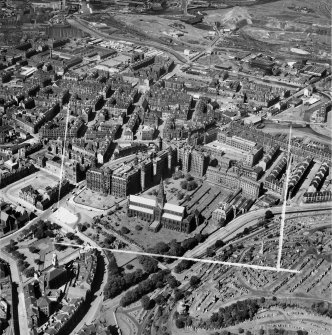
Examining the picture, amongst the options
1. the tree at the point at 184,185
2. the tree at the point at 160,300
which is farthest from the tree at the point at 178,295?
the tree at the point at 184,185

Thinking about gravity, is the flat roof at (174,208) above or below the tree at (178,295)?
above

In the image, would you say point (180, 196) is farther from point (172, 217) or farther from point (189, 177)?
point (172, 217)

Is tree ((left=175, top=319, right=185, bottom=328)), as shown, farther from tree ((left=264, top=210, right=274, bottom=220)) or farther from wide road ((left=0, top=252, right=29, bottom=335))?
tree ((left=264, top=210, right=274, bottom=220))

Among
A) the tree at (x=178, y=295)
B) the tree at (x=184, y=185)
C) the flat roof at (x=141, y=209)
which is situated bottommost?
the tree at (x=178, y=295)

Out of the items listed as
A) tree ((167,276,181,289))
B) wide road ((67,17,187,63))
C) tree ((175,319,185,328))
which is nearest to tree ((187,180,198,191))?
tree ((167,276,181,289))

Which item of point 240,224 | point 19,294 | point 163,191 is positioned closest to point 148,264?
point 163,191

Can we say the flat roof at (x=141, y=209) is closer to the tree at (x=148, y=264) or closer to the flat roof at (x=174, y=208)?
the flat roof at (x=174, y=208)

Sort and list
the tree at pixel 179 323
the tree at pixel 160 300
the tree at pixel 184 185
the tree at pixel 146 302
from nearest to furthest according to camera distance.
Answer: the tree at pixel 179 323 < the tree at pixel 146 302 < the tree at pixel 160 300 < the tree at pixel 184 185

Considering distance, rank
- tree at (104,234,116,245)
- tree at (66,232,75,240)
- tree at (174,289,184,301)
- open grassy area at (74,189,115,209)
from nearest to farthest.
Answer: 1. tree at (174,289,184,301)
2. tree at (104,234,116,245)
3. tree at (66,232,75,240)
4. open grassy area at (74,189,115,209)
